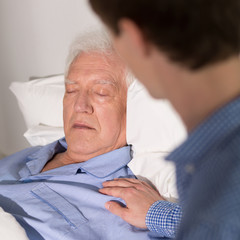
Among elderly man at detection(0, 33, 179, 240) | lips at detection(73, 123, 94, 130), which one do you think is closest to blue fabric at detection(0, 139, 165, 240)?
elderly man at detection(0, 33, 179, 240)

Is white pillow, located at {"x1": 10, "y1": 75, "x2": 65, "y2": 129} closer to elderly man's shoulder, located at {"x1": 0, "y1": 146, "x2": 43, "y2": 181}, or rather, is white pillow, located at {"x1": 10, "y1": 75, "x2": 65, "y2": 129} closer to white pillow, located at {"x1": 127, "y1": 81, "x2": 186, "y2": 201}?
elderly man's shoulder, located at {"x1": 0, "y1": 146, "x2": 43, "y2": 181}

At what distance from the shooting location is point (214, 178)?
0.55m

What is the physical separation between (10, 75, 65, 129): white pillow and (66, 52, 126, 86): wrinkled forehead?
0.32m

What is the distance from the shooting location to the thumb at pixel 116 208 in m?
1.19

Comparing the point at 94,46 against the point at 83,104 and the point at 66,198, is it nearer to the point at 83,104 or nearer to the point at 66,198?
the point at 83,104

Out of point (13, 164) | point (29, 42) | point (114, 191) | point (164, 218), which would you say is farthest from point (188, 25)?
point (29, 42)

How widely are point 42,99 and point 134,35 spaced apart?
4.19 ft

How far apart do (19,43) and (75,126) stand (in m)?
0.73

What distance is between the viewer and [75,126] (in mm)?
1436

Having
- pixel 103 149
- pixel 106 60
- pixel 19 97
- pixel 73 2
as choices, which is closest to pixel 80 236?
pixel 103 149

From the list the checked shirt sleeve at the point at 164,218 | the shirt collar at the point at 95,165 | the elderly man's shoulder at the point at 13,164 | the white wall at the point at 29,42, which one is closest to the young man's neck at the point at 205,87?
the checked shirt sleeve at the point at 164,218

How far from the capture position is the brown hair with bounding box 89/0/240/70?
1.64ft

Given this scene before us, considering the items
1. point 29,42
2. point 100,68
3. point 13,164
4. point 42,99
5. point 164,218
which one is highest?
point 29,42

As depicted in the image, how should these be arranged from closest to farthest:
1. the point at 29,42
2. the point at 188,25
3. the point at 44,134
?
the point at 188,25 < the point at 44,134 < the point at 29,42
